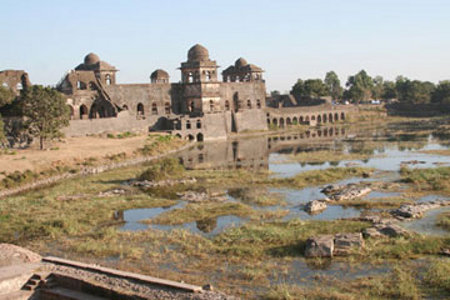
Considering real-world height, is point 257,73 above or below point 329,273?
above

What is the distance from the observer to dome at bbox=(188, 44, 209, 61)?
52469 millimetres

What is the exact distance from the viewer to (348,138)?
4916 centimetres

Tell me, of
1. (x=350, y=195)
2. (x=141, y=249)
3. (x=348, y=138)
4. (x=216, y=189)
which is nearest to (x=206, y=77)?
(x=348, y=138)

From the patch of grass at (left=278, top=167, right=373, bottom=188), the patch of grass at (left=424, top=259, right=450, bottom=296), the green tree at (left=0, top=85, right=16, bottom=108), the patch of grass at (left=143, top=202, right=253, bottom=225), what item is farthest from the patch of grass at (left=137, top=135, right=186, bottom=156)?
the patch of grass at (left=424, top=259, right=450, bottom=296)

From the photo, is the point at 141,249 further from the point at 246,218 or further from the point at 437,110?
the point at 437,110

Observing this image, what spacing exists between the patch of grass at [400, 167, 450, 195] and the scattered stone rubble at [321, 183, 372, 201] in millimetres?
2314

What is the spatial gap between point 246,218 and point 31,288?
8.01 metres

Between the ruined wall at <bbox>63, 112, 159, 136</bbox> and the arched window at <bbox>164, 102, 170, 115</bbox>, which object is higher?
the arched window at <bbox>164, 102, 170, 115</bbox>

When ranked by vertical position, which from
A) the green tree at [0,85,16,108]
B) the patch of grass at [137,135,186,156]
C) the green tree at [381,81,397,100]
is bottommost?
the patch of grass at [137,135,186,156]

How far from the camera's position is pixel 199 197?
21.4m

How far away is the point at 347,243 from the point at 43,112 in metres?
24.2

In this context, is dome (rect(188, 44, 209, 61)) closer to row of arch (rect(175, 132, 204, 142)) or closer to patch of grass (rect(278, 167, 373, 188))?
row of arch (rect(175, 132, 204, 142))

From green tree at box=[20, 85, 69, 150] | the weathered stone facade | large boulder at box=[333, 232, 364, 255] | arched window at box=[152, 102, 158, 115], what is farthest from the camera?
arched window at box=[152, 102, 158, 115]

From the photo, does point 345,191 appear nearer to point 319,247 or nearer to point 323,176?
point 323,176
